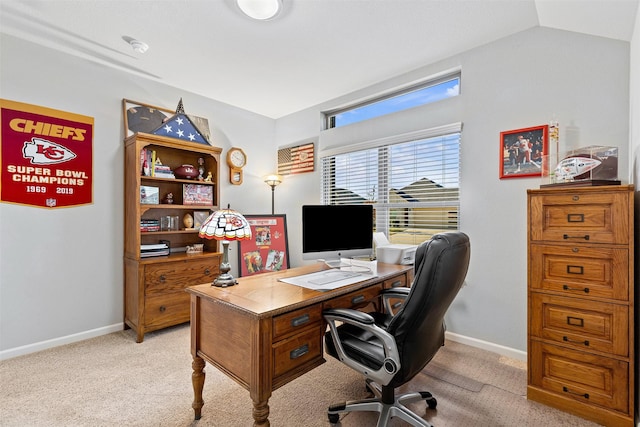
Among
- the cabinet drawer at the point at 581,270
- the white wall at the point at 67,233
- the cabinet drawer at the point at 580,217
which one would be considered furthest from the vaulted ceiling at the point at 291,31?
the cabinet drawer at the point at 581,270

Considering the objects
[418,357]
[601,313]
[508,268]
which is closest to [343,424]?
[418,357]

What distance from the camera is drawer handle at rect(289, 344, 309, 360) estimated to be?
1444 mm

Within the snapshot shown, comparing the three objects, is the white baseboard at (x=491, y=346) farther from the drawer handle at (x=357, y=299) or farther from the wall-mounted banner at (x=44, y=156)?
the wall-mounted banner at (x=44, y=156)

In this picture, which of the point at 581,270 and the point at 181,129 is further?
the point at 181,129

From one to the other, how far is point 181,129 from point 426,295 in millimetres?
3125

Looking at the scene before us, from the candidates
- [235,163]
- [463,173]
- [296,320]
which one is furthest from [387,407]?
[235,163]

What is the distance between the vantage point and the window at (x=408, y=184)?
2.87m

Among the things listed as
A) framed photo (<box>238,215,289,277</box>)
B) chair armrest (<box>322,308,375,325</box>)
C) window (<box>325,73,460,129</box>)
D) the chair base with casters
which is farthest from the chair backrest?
framed photo (<box>238,215,289,277</box>)

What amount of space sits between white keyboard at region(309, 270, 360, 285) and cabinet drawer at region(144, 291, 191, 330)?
A: 1838mm

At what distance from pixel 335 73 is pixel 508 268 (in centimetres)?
252

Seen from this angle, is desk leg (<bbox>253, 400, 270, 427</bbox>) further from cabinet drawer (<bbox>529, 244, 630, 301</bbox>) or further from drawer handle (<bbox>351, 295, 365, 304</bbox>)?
cabinet drawer (<bbox>529, 244, 630, 301</bbox>)

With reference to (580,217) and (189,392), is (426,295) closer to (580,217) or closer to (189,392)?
(580,217)

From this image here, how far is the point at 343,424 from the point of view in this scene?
169 centimetres

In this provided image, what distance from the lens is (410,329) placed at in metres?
1.32
